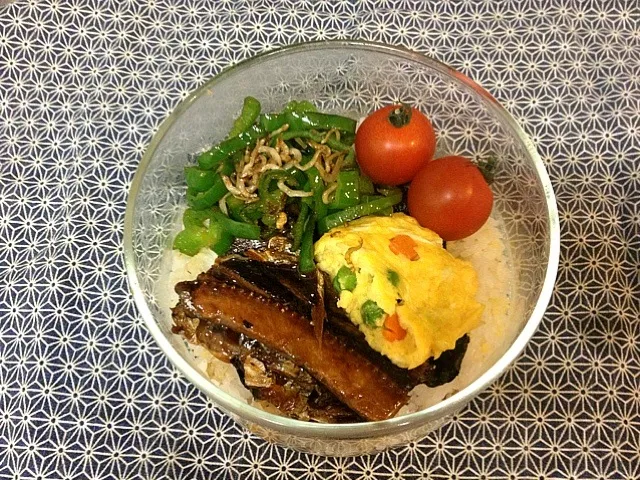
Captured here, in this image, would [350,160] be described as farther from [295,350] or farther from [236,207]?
[295,350]

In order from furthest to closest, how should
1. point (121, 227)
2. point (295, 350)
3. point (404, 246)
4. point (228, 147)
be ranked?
1. point (121, 227)
2. point (228, 147)
3. point (404, 246)
4. point (295, 350)

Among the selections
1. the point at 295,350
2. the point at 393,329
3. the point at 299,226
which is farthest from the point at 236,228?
the point at 393,329

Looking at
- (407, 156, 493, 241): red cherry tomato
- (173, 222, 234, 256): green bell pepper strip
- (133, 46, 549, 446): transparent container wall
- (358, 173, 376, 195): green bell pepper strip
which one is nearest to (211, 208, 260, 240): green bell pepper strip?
(173, 222, 234, 256): green bell pepper strip

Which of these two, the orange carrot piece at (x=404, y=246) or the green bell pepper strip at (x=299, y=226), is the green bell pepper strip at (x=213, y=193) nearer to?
the green bell pepper strip at (x=299, y=226)

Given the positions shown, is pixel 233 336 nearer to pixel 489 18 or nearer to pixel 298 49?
pixel 298 49

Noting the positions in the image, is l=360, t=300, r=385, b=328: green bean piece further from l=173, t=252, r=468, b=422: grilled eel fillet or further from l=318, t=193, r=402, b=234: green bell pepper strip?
l=318, t=193, r=402, b=234: green bell pepper strip

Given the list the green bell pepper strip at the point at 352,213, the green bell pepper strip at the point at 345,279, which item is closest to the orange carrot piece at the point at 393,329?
the green bell pepper strip at the point at 345,279

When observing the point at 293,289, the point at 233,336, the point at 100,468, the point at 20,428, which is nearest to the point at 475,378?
the point at 293,289
